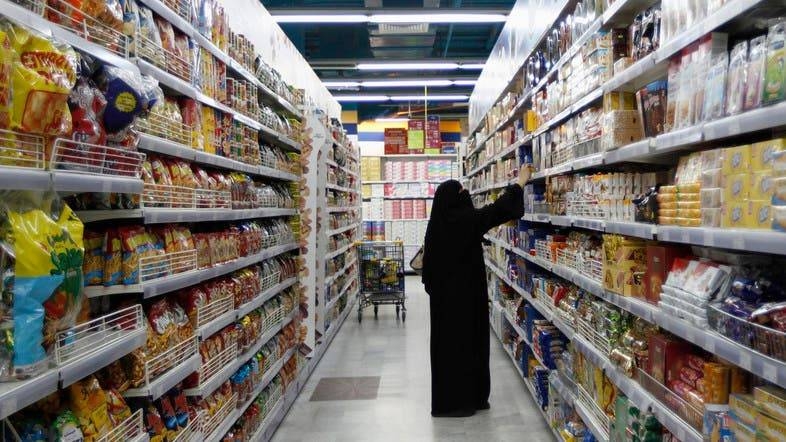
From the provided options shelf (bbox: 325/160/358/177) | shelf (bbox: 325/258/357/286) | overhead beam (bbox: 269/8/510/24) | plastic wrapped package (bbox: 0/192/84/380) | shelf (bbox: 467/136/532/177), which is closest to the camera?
plastic wrapped package (bbox: 0/192/84/380)

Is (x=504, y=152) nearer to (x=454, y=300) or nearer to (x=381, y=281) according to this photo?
(x=454, y=300)

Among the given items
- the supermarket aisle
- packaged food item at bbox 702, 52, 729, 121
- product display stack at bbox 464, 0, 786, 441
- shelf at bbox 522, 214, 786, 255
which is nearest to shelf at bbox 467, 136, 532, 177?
product display stack at bbox 464, 0, 786, 441

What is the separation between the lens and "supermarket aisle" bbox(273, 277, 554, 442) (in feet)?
14.1

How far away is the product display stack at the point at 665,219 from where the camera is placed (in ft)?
5.19

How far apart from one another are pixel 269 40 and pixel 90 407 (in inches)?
162

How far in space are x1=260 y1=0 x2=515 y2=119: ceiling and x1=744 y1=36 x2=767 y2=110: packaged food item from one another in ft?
21.6

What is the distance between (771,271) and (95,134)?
207 cm

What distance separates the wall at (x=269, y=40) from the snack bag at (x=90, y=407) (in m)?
2.88

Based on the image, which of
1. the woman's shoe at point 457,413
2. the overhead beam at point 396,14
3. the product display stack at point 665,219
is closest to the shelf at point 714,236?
the product display stack at point 665,219

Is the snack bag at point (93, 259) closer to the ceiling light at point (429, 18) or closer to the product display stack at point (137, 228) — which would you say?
the product display stack at point (137, 228)

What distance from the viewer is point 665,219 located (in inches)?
85.0

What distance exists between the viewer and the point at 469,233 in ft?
14.9

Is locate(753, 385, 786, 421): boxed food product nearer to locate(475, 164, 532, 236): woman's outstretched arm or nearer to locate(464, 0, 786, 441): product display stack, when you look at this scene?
locate(464, 0, 786, 441): product display stack

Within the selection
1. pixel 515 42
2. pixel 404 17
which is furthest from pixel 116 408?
pixel 404 17
